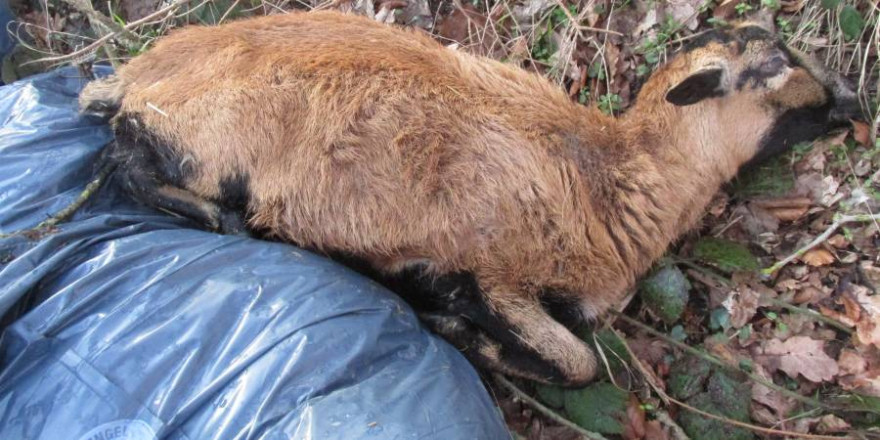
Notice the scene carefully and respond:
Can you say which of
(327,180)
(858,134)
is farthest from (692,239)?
(327,180)

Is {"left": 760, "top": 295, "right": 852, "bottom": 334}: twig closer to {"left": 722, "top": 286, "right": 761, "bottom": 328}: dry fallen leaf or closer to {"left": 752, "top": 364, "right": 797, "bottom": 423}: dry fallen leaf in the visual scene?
{"left": 722, "top": 286, "right": 761, "bottom": 328}: dry fallen leaf

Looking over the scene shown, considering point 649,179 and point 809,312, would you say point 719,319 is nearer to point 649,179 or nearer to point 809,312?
point 809,312

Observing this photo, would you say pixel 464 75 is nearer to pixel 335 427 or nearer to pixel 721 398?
pixel 335 427

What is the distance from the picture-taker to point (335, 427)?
2.39m

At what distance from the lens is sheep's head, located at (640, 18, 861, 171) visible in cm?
328

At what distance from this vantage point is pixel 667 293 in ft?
11.5

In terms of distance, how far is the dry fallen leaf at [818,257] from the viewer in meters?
3.37

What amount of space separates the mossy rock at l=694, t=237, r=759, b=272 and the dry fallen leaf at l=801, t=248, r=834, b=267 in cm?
25

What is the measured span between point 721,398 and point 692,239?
94cm

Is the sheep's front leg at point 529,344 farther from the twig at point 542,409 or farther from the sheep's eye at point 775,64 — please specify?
the sheep's eye at point 775,64

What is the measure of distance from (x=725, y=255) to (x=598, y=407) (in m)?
1.09

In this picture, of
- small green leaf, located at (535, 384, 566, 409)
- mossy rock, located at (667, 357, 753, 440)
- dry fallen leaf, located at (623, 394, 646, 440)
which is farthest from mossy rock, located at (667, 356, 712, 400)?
small green leaf, located at (535, 384, 566, 409)

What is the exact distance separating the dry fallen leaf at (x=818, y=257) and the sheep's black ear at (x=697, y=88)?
1.02 metres

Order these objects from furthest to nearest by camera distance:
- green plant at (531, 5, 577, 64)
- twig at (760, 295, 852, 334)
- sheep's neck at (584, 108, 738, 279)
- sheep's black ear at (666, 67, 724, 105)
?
green plant at (531, 5, 577, 64) → sheep's neck at (584, 108, 738, 279) → twig at (760, 295, 852, 334) → sheep's black ear at (666, 67, 724, 105)
